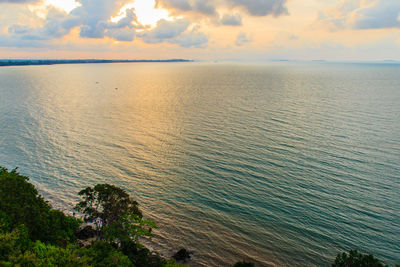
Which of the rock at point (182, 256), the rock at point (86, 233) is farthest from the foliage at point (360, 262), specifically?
the rock at point (86, 233)

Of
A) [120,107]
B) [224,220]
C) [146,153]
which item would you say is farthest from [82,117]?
[224,220]

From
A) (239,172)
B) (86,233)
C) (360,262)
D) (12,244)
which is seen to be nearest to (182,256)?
(86,233)

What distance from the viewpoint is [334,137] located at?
70.7 m

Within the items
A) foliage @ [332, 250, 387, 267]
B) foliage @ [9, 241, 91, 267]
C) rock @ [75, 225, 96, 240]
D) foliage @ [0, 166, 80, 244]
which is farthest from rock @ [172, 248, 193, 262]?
foliage @ [332, 250, 387, 267]

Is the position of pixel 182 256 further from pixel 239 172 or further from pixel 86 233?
pixel 239 172

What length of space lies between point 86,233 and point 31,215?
42.1 ft

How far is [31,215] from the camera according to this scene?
25.8 meters

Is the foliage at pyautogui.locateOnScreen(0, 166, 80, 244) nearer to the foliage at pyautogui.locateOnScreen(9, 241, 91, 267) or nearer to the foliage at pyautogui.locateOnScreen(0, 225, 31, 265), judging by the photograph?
the foliage at pyautogui.locateOnScreen(0, 225, 31, 265)

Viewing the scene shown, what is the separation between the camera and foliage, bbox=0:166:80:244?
82.1 ft

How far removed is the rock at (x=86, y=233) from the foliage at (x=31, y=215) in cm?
741

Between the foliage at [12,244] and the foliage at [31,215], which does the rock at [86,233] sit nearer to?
the foliage at [31,215]

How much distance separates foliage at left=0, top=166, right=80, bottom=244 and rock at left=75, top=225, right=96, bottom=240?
7407mm

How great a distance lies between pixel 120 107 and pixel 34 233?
321 feet

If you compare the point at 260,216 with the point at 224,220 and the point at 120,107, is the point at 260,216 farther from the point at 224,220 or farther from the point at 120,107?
the point at 120,107
